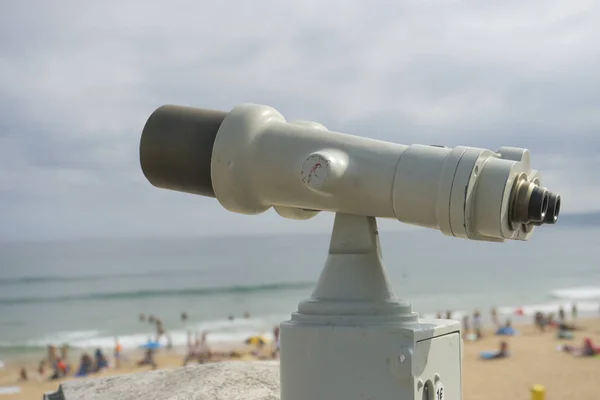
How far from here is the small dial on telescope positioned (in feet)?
9.21

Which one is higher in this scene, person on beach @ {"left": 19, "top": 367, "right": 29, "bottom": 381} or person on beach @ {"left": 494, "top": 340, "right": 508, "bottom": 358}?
person on beach @ {"left": 494, "top": 340, "right": 508, "bottom": 358}

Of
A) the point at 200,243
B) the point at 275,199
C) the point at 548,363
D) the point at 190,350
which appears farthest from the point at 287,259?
the point at 275,199

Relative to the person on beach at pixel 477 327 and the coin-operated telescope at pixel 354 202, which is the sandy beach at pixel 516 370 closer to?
the person on beach at pixel 477 327

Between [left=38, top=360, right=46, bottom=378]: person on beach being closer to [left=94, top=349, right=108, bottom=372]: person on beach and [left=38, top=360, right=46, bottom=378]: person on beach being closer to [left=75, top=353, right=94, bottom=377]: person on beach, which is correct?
[left=75, top=353, right=94, bottom=377]: person on beach

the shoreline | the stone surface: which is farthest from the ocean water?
the stone surface

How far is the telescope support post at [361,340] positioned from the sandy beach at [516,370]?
41.5 ft

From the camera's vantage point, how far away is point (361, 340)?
2770 millimetres

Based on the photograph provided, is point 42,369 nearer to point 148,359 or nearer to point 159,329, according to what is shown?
point 148,359

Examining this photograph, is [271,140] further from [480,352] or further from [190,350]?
[190,350]

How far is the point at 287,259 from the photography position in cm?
6412

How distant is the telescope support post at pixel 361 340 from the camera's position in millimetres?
2734

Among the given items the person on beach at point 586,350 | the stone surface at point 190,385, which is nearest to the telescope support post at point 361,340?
the stone surface at point 190,385

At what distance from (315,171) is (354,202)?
0.72 feet

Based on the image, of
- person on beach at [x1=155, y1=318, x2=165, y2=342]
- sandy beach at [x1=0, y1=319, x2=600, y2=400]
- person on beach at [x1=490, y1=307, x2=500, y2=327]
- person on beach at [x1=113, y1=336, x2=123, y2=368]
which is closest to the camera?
sandy beach at [x1=0, y1=319, x2=600, y2=400]
